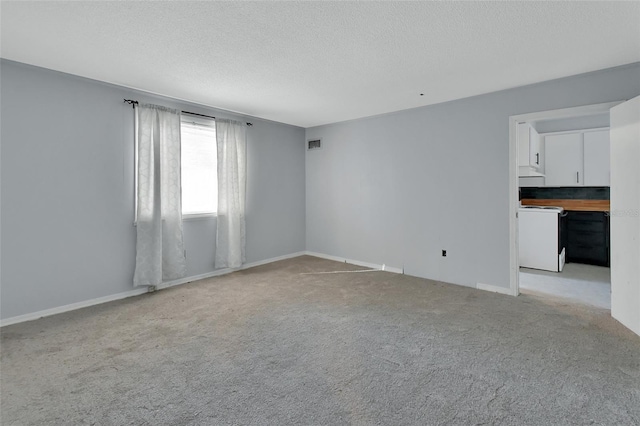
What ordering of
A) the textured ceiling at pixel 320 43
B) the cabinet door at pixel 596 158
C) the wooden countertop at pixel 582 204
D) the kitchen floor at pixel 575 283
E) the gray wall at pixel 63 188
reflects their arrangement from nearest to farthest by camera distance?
the textured ceiling at pixel 320 43
the gray wall at pixel 63 188
the kitchen floor at pixel 575 283
the cabinet door at pixel 596 158
the wooden countertop at pixel 582 204

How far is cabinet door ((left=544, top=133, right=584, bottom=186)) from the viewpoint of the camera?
17.4 ft

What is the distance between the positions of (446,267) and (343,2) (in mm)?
3568

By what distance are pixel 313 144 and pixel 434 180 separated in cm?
253

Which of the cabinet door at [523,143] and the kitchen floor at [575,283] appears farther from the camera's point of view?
the cabinet door at [523,143]

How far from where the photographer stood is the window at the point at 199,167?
442 centimetres

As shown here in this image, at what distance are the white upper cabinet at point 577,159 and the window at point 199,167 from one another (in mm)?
5805

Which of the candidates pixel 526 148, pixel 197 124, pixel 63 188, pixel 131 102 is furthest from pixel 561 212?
pixel 63 188

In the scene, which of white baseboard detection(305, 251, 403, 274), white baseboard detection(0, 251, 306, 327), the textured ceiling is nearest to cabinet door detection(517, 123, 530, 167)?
the textured ceiling

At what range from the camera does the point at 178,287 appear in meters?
4.19

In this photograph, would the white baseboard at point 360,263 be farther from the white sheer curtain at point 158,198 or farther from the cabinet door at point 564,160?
the cabinet door at point 564,160

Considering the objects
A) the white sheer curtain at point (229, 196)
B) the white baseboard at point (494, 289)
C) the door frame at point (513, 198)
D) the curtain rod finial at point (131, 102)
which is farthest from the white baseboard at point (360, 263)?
the curtain rod finial at point (131, 102)

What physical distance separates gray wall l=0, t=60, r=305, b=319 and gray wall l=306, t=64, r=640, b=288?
2.80 metres

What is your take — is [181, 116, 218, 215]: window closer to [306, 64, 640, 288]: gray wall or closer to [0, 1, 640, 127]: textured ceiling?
[0, 1, 640, 127]: textured ceiling

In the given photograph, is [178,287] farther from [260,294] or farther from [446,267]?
[446,267]
